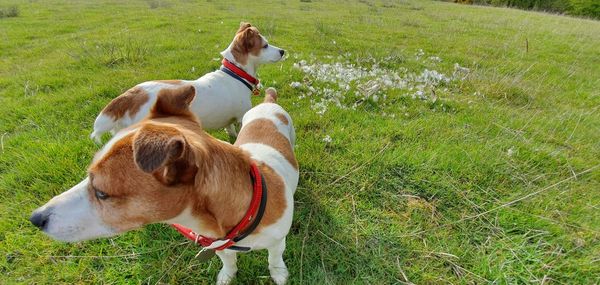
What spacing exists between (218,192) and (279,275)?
120 cm

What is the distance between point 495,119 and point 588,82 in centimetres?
437

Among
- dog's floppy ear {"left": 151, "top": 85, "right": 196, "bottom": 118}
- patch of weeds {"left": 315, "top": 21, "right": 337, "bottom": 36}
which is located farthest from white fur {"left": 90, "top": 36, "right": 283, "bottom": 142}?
patch of weeds {"left": 315, "top": 21, "right": 337, "bottom": 36}

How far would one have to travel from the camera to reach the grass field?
2953 mm

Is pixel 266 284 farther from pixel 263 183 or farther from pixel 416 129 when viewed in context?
pixel 416 129

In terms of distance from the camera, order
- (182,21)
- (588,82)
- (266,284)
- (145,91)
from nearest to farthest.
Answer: (266,284) → (145,91) → (588,82) → (182,21)

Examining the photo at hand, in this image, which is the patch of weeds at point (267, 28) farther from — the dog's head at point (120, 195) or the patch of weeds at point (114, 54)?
the dog's head at point (120, 195)

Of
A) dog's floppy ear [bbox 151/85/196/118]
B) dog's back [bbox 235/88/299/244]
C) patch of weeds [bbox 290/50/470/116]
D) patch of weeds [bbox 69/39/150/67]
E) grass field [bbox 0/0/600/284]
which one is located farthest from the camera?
patch of weeds [bbox 69/39/150/67]

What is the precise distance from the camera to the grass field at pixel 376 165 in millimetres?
2953

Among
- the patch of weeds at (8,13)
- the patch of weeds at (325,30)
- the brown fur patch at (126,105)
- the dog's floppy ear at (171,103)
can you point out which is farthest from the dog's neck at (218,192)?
the patch of weeds at (8,13)

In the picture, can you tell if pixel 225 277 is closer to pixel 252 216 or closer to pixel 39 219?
pixel 252 216

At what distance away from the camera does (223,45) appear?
948 cm

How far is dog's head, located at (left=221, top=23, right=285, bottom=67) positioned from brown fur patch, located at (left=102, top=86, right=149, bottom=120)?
1900 millimetres

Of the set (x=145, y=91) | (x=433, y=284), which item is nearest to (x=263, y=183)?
(x=433, y=284)

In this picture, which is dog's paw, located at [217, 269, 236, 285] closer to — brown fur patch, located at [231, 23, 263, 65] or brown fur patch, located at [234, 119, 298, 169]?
brown fur patch, located at [234, 119, 298, 169]
